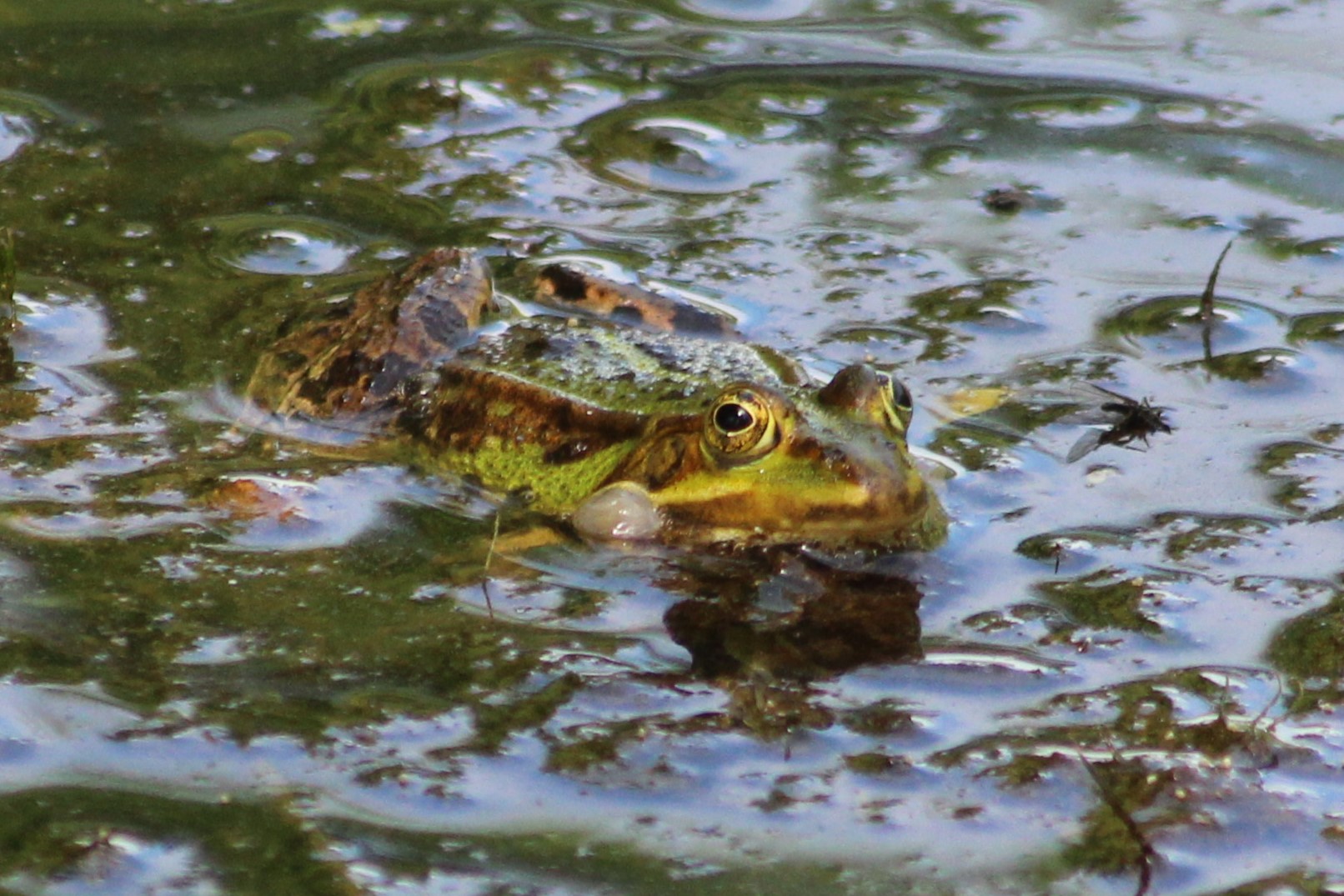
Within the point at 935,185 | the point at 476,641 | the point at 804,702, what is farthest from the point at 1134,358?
the point at 476,641

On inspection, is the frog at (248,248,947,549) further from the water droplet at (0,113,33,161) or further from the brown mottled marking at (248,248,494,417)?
the water droplet at (0,113,33,161)

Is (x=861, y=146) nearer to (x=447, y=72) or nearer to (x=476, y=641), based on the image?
(x=447, y=72)

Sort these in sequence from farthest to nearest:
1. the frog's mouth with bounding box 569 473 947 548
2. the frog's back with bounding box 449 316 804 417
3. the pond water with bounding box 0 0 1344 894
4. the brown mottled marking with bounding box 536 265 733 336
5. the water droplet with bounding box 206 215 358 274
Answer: the water droplet with bounding box 206 215 358 274 < the brown mottled marking with bounding box 536 265 733 336 < the frog's back with bounding box 449 316 804 417 < the frog's mouth with bounding box 569 473 947 548 < the pond water with bounding box 0 0 1344 894

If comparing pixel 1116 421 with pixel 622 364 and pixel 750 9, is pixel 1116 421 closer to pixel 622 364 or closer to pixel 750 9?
pixel 622 364

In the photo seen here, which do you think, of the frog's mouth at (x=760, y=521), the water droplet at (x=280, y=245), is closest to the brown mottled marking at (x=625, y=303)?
the water droplet at (x=280, y=245)

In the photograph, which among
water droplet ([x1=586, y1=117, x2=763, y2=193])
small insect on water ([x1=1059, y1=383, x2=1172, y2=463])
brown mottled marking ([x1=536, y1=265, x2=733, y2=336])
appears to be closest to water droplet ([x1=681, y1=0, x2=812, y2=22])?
water droplet ([x1=586, y1=117, x2=763, y2=193])

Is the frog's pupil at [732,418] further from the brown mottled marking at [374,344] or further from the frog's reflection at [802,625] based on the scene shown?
the brown mottled marking at [374,344]

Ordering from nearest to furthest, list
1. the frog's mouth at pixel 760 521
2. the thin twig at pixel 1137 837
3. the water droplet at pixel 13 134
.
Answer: the thin twig at pixel 1137 837, the frog's mouth at pixel 760 521, the water droplet at pixel 13 134
